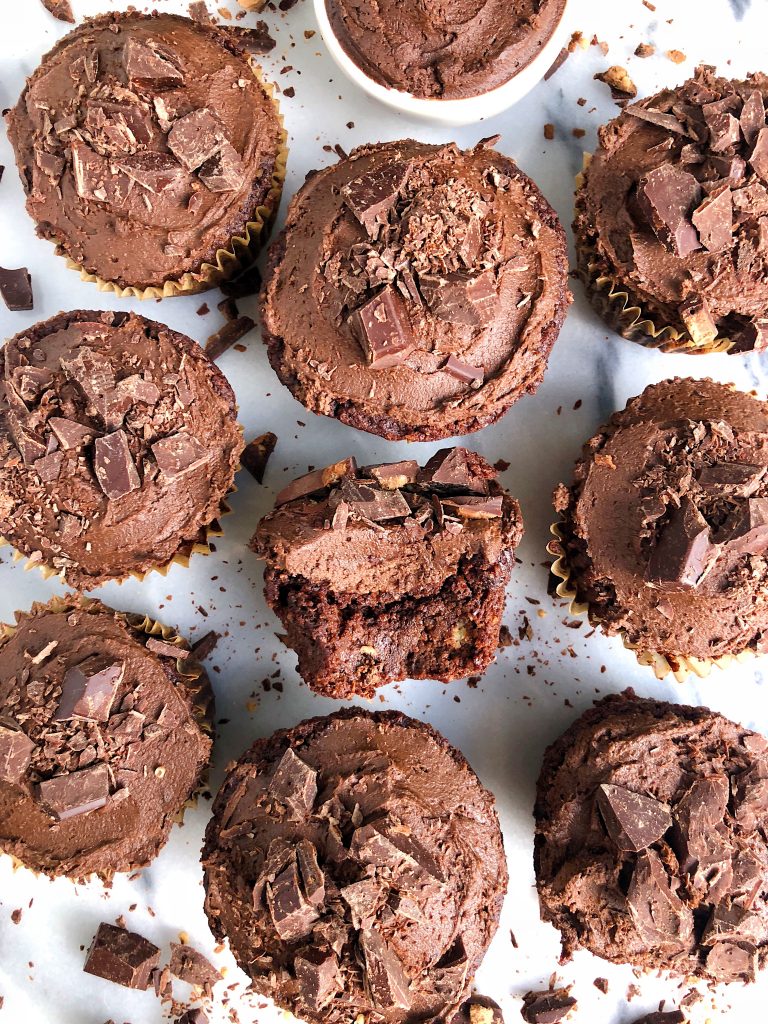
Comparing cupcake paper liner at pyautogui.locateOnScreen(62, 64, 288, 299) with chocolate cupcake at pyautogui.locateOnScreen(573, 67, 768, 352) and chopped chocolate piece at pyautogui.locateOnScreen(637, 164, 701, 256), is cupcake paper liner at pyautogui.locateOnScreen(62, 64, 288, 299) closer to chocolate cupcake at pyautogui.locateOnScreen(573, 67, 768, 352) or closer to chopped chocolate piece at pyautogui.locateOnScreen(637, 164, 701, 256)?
chocolate cupcake at pyautogui.locateOnScreen(573, 67, 768, 352)

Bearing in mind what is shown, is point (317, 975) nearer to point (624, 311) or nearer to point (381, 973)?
point (381, 973)

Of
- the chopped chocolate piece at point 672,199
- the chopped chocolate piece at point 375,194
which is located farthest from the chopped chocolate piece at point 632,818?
the chopped chocolate piece at point 375,194

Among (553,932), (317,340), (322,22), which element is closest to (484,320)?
(317,340)

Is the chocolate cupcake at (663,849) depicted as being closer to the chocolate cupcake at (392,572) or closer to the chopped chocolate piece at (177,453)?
the chocolate cupcake at (392,572)

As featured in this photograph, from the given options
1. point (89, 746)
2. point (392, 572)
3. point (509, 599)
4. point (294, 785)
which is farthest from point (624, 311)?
point (89, 746)

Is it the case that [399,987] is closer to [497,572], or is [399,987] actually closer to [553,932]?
[553,932]
